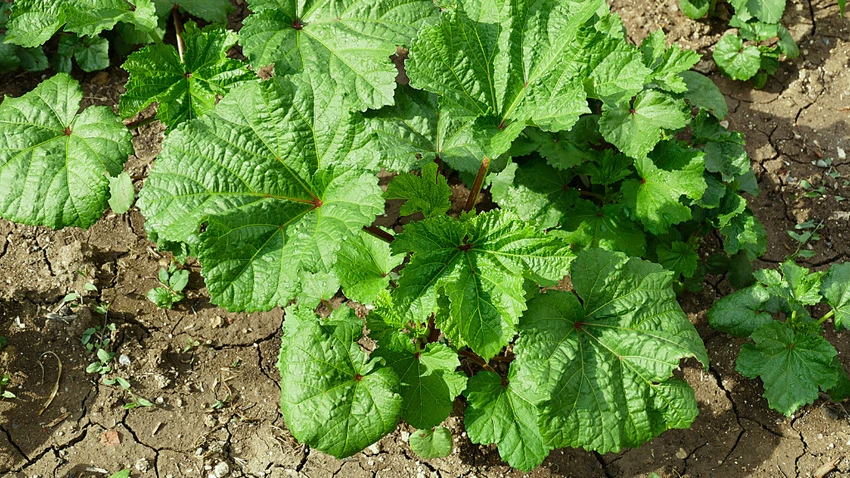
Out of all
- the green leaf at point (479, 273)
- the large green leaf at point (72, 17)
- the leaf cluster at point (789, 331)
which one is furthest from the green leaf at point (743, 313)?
the large green leaf at point (72, 17)

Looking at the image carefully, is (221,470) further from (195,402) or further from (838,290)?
(838,290)

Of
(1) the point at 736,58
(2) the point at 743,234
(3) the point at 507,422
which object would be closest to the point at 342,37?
(3) the point at 507,422

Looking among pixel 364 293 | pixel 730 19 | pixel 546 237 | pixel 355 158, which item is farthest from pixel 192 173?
pixel 730 19

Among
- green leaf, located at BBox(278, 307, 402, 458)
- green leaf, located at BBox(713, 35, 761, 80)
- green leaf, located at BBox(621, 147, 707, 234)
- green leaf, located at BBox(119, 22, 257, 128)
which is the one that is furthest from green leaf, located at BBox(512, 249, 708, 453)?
green leaf, located at BBox(713, 35, 761, 80)

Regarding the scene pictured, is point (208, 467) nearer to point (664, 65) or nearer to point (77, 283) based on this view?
point (77, 283)

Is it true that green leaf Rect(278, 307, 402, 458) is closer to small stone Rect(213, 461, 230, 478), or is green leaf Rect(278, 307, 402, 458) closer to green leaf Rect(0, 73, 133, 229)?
small stone Rect(213, 461, 230, 478)

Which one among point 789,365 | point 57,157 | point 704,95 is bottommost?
point 789,365
